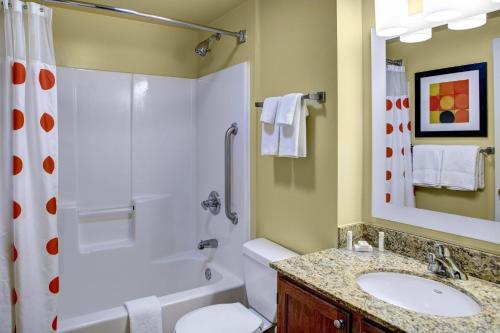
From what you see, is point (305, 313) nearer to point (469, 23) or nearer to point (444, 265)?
point (444, 265)

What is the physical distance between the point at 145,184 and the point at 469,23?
2348 millimetres

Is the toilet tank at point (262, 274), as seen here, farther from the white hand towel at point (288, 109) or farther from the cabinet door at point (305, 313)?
the white hand towel at point (288, 109)

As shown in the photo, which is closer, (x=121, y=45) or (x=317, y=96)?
(x=317, y=96)

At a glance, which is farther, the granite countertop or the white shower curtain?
the white shower curtain

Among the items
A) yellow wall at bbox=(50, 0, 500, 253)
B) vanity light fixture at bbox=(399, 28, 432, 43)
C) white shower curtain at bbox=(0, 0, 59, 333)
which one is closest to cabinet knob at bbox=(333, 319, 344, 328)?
yellow wall at bbox=(50, 0, 500, 253)

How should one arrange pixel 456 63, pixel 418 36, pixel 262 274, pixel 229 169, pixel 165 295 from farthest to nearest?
pixel 165 295 < pixel 229 169 < pixel 262 274 < pixel 418 36 < pixel 456 63

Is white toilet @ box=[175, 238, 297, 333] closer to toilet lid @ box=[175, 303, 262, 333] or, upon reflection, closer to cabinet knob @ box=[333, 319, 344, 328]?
toilet lid @ box=[175, 303, 262, 333]

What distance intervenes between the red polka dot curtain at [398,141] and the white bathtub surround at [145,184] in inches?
37.0

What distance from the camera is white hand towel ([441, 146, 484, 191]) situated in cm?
136

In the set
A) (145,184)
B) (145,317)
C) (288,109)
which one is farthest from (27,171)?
(288,109)

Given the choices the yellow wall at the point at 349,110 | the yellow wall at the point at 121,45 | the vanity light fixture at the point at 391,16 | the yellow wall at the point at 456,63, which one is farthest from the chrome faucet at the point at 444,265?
the yellow wall at the point at 121,45

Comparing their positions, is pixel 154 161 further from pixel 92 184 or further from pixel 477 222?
pixel 477 222

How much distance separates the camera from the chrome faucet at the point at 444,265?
4.31ft

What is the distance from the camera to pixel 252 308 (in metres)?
2.01
